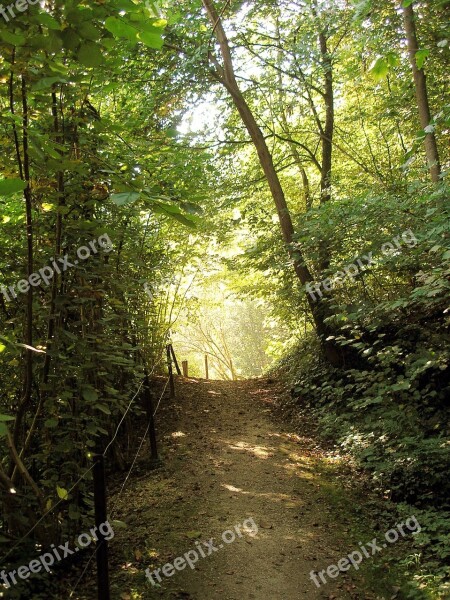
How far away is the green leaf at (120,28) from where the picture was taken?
1.34 m

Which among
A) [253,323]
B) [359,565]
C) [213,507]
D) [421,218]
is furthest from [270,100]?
[253,323]

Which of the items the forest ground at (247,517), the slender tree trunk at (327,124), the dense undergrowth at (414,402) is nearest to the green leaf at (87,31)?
the dense undergrowth at (414,402)

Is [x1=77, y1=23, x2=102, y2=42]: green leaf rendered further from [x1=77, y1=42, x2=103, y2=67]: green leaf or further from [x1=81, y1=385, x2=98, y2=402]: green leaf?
[x1=81, y1=385, x2=98, y2=402]: green leaf

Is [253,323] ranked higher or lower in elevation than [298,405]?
higher

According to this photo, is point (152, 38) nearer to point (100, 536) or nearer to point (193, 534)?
point (100, 536)

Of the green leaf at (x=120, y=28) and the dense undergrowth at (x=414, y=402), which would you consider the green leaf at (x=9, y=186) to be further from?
the dense undergrowth at (x=414, y=402)

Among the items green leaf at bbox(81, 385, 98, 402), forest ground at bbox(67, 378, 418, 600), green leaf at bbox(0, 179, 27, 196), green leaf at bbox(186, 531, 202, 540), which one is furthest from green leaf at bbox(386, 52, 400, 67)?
green leaf at bbox(186, 531, 202, 540)

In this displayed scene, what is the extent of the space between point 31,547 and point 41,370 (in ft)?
3.83

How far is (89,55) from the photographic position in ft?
4.66

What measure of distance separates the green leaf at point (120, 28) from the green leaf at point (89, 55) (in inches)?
3.9

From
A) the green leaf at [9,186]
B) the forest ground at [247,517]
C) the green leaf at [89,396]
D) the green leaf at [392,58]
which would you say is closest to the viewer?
the green leaf at [9,186]

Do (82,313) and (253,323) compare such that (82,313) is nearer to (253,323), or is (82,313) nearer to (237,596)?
(237,596)

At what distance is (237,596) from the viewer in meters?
3.55

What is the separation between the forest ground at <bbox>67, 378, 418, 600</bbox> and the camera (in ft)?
11.8
